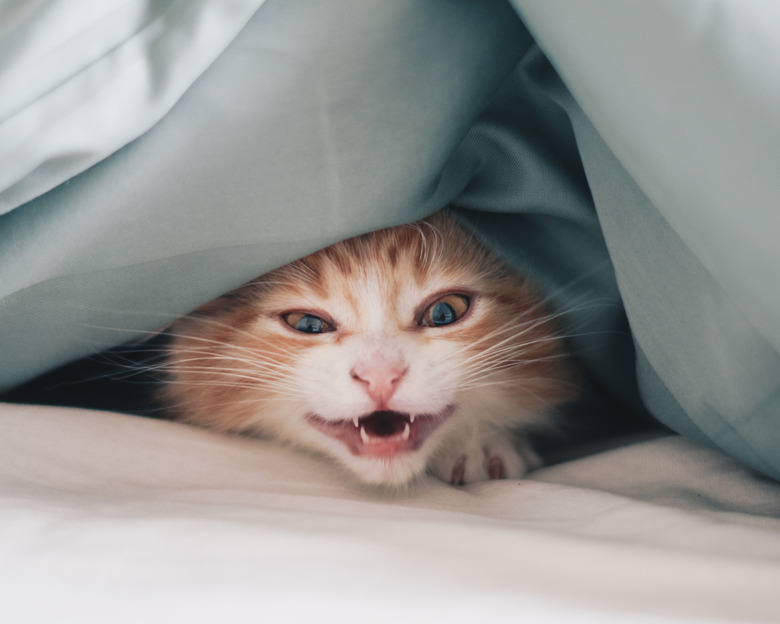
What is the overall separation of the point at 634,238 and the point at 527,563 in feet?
1.58

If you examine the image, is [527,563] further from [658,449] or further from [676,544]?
[658,449]

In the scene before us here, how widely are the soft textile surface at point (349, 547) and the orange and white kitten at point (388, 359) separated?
217 mm

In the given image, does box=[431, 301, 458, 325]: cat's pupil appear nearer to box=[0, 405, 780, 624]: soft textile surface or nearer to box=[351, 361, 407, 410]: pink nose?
box=[351, 361, 407, 410]: pink nose

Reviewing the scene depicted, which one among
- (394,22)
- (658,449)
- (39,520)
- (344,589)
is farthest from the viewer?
(658,449)

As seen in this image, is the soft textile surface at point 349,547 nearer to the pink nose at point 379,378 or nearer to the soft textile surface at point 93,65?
the pink nose at point 379,378

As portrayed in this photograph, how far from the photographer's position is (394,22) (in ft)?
2.62

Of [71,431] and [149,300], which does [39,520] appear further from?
[149,300]

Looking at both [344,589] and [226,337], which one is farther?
[226,337]

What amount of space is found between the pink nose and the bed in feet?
0.45

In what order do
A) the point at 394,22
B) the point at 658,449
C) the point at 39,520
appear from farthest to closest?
the point at 658,449, the point at 394,22, the point at 39,520

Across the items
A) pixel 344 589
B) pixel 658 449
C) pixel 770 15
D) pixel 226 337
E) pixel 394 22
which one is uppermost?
pixel 394 22

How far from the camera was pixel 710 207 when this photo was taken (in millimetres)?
620

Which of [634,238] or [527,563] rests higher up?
[634,238]

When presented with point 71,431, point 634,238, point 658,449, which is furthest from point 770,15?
point 71,431
